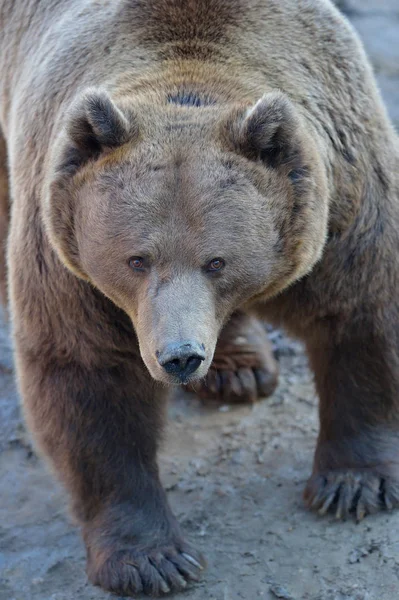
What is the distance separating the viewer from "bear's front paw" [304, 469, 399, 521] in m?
6.15

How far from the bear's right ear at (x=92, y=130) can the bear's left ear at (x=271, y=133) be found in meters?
0.49

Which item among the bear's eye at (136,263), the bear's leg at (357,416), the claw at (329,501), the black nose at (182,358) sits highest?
the bear's eye at (136,263)

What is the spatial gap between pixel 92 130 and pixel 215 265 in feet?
2.76

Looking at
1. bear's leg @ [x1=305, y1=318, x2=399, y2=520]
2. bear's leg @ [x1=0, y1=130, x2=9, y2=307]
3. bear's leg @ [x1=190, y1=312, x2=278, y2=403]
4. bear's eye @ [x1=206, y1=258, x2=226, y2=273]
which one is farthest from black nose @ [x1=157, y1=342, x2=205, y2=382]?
bear's leg @ [x1=0, y1=130, x2=9, y2=307]

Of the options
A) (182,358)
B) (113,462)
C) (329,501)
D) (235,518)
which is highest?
(182,358)

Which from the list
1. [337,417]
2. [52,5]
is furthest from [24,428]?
[52,5]

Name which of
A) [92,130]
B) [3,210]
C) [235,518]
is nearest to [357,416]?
[235,518]

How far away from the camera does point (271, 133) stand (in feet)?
16.0

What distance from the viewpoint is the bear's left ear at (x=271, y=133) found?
4.82 m

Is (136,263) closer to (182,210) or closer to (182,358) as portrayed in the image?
(182,210)

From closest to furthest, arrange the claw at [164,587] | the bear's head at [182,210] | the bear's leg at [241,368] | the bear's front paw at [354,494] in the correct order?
the bear's head at [182,210] → the claw at [164,587] → the bear's front paw at [354,494] → the bear's leg at [241,368]

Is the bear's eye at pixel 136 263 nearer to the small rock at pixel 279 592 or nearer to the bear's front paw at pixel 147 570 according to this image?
the bear's front paw at pixel 147 570

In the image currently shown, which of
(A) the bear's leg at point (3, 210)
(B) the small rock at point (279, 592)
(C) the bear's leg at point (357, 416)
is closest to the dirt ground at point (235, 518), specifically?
(B) the small rock at point (279, 592)

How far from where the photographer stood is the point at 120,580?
18.7 feet
